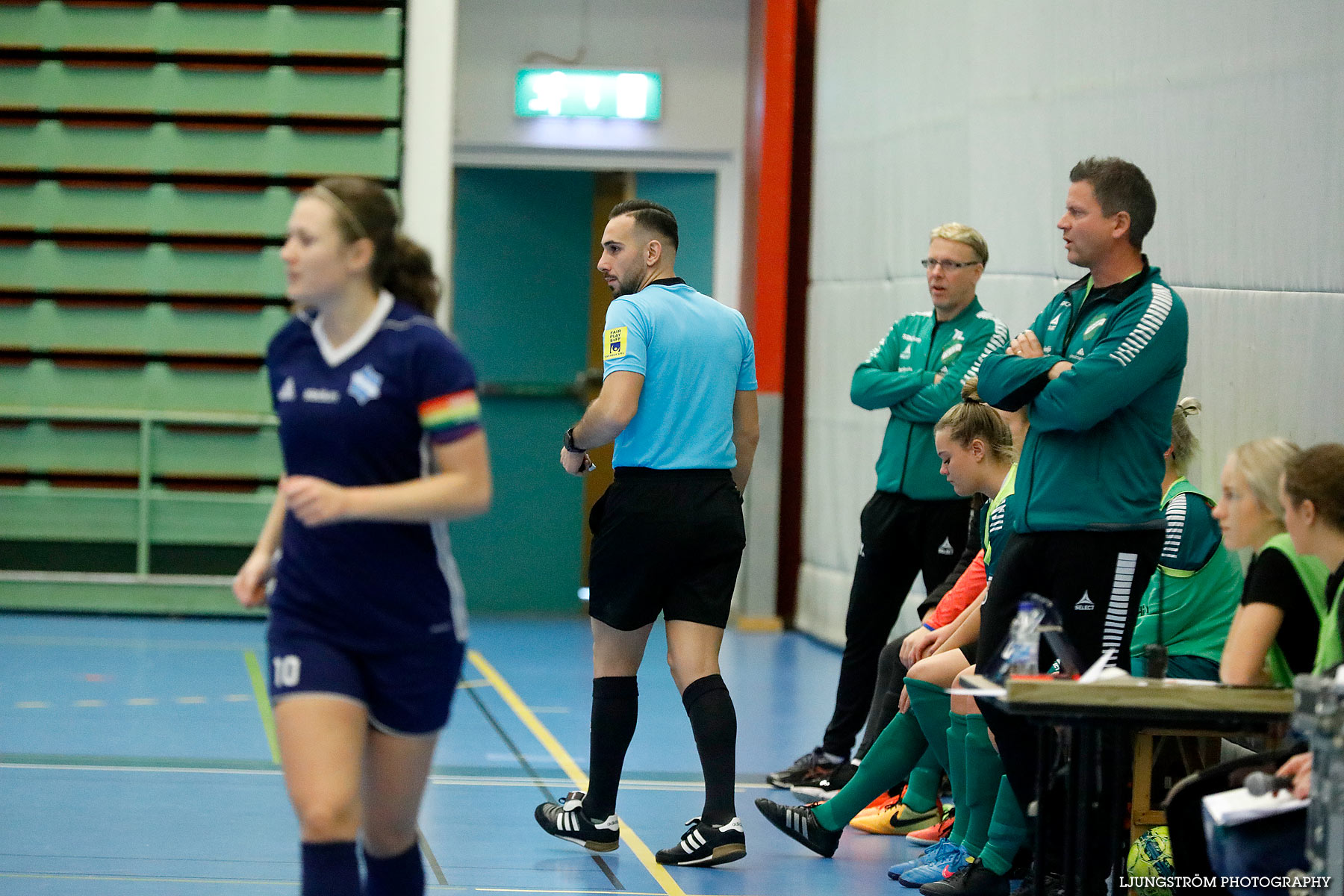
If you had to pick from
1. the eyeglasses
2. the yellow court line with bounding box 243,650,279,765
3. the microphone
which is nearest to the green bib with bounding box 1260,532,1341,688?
the microphone

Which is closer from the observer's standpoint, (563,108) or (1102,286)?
(1102,286)

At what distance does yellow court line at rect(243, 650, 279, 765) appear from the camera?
5.43 meters

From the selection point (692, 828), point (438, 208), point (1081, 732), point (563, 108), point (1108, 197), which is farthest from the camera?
point (563, 108)

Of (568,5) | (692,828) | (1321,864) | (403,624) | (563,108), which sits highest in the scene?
(568,5)

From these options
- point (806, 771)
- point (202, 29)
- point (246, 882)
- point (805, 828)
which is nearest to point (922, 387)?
point (806, 771)

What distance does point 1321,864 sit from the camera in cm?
254

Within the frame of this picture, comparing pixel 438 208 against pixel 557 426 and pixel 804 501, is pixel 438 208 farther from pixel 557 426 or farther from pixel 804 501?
pixel 804 501

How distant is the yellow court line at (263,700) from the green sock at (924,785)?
6.40 feet

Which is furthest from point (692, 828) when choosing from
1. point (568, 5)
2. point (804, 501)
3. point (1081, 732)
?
point (568, 5)

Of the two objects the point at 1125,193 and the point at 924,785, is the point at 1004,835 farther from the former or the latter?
the point at 1125,193

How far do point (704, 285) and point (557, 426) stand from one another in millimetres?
1317

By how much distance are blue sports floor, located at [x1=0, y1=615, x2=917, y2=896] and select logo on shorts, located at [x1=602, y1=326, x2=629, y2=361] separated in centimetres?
135

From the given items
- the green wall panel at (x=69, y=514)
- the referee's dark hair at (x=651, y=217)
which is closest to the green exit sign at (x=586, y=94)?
the green wall panel at (x=69, y=514)

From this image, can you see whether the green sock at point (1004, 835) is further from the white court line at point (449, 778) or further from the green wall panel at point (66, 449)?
the green wall panel at point (66, 449)
